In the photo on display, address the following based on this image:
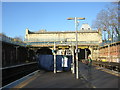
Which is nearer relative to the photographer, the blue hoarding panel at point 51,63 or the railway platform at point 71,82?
the railway platform at point 71,82

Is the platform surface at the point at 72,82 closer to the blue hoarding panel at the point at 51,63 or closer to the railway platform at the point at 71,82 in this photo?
the railway platform at the point at 71,82

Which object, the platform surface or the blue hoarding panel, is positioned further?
the blue hoarding panel

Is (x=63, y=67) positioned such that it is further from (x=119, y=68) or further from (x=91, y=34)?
(x=91, y=34)

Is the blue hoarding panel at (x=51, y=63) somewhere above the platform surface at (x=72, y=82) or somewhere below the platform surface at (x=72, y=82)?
above

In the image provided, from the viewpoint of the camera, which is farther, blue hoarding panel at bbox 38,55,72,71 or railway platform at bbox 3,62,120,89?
blue hoarding panel at bbox 38,55,72,71

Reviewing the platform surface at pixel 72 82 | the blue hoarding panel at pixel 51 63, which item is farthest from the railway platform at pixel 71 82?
the blue hoarding panel at pixel 51 63

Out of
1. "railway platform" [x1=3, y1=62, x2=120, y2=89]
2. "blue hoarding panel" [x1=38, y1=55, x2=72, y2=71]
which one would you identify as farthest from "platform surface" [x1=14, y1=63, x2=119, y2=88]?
"blue hoarding panel" [x1=38, y1=55, x2=72, y2=71]

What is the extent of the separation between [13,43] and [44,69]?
26.5 m

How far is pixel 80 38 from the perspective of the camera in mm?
81188

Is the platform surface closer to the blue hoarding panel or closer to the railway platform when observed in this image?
the railway platform

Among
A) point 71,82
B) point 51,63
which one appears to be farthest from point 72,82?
point 51,63

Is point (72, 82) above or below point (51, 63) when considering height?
below

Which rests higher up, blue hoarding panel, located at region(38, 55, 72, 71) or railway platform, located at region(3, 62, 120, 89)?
blue hoarding panel, located at region(38, 55, 72, 71)

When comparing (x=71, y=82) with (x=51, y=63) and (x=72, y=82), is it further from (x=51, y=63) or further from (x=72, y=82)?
(x=51, y=63)
